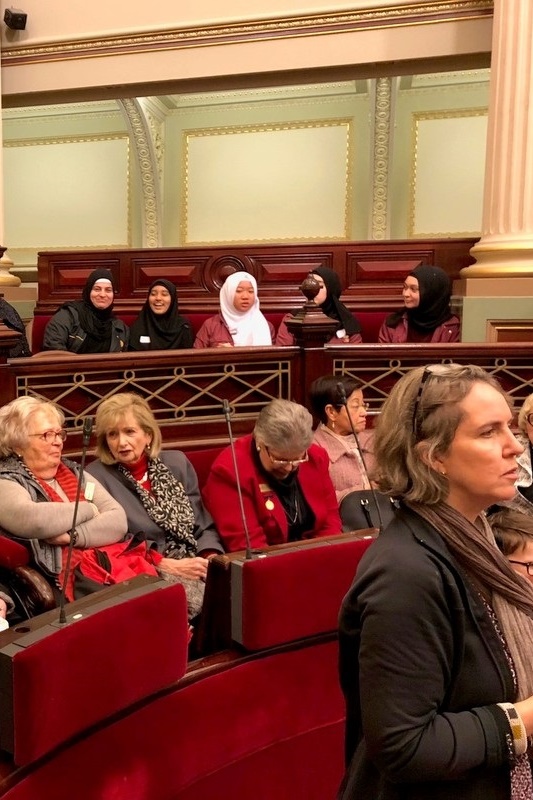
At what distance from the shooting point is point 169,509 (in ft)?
8.34

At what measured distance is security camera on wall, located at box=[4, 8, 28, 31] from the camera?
4.75 metres

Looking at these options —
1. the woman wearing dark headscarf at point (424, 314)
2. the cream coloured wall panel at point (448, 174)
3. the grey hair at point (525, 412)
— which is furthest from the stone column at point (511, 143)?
the cream coloured wall panel at point (448, 174)

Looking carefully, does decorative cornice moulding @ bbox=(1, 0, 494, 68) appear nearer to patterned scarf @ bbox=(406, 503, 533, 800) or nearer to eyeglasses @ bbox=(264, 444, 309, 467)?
eyeglasses @ bbox=(264, 444, 309, 467)

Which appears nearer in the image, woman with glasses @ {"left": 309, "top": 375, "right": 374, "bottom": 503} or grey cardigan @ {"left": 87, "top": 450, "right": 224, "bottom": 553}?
grey cardigan @ {"left": 87, "top": 450, "right": 224, "bottom": 553}

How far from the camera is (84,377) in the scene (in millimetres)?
2918

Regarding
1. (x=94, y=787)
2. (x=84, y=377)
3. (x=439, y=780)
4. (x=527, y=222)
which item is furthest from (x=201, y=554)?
(x=527, y=222)

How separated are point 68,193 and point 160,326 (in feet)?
11.0

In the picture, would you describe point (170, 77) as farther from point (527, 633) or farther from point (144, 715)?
point (527, 633)

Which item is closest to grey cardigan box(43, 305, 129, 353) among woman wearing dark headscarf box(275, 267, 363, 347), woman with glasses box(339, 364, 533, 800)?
woman wearing dark headscarf box(275, 267, 363, 347)

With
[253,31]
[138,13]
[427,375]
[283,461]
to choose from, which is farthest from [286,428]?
[138,13]

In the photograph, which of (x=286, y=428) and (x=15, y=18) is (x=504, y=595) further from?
(x=15, y=18)

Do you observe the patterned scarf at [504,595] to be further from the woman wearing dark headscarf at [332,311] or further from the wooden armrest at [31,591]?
the woman wearing dark headscarf at [332,311]

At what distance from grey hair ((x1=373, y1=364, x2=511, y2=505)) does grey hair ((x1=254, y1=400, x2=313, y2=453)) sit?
1.37 meters

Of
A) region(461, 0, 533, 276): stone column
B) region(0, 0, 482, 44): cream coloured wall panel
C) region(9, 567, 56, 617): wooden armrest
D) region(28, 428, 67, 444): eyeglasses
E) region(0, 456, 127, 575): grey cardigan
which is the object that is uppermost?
region(0, 0, 482, 44): cream coloured wall panel
